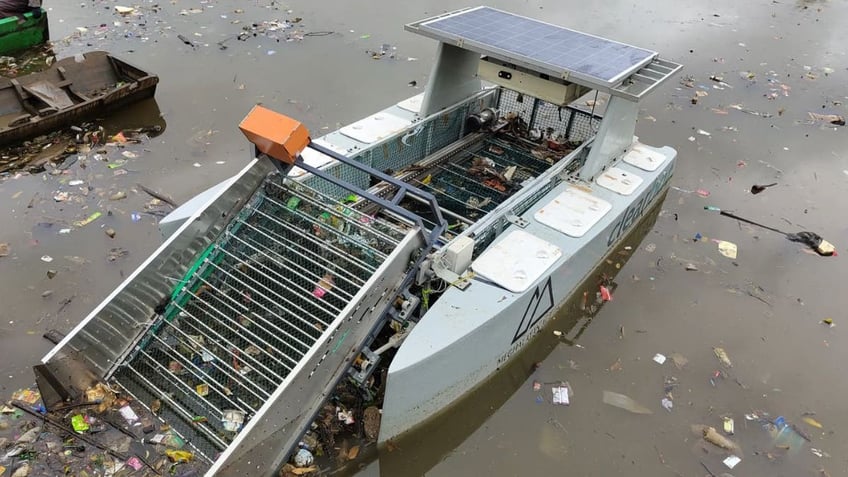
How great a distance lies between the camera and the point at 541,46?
16.7ft

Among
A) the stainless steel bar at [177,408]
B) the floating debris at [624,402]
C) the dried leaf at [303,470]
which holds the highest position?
the stainless steel bar at [177,408]

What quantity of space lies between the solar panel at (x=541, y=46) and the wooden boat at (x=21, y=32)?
19.9 feet

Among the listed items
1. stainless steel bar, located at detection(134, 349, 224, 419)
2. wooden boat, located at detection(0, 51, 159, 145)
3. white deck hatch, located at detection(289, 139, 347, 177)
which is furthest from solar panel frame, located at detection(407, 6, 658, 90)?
wooden boat, located at detection(0, 51, 159, 145)

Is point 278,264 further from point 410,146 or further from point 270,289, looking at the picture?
point 410,146

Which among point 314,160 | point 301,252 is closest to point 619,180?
→ point 314,160

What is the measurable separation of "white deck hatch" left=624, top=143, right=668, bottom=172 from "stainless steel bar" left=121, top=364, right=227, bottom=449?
4.39m

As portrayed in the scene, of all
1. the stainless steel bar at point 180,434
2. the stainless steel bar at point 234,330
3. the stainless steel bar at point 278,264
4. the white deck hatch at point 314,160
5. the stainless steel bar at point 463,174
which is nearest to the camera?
the stainless steel bar at point 180,434

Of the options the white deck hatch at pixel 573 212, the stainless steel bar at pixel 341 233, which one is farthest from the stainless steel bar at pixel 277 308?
the white deck hatch at pixel 573 212

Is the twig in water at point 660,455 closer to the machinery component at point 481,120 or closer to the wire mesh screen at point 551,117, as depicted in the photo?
the wire mesh screen at point 551,117

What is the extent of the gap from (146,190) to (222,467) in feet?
12.7

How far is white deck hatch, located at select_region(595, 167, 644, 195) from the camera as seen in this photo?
5070mm

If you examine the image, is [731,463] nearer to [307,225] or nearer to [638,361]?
[638,361]

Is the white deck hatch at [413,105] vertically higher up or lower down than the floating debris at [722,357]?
higher up

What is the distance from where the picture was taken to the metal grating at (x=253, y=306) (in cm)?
344
